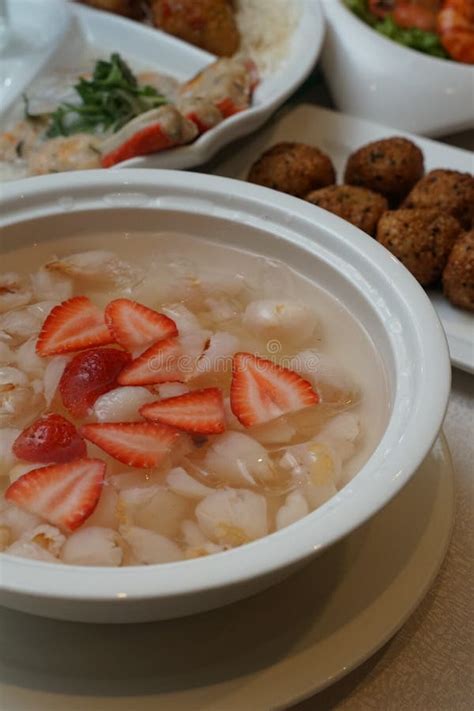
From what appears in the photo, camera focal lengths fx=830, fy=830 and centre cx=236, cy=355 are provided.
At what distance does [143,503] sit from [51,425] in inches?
6.1

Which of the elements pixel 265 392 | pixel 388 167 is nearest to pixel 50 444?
pixel 265 392

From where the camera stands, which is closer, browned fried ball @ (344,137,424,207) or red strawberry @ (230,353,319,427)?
red strawberry @ (230,353,319,427)

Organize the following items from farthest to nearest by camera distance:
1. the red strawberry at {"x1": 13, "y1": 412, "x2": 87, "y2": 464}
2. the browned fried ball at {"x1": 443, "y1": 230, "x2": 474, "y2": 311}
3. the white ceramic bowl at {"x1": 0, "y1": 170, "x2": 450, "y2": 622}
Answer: the browned fried ball at {"x1": 443, "y1": 230, "x2": 474, "y2": 311} → the red strawberry at {"x1": 13, "y1": 412, "x2": 87, "y2": 464} → the white ceramic bowl at {"x1": 0, "y1": 170, "x2": 450, "y2": 622}

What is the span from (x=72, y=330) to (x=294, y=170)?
869 millimetres

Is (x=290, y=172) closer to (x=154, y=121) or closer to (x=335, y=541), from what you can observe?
(x=154, y=121)

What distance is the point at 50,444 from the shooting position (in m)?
1.02

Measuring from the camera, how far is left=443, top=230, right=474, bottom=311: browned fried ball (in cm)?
159

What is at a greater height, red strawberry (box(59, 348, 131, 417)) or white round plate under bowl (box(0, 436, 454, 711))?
red strawberry (box(59, 348, 131, 417))

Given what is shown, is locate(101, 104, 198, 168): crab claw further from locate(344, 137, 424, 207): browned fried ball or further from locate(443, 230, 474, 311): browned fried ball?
locate(443, 230, 474, 311): browned fried ball

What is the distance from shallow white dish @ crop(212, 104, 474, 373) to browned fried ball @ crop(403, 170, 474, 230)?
0.66ft

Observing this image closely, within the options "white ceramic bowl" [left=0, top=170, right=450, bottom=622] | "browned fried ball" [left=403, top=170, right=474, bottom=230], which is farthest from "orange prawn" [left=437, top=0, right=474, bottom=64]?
"white ceramic bowl" [left=0, top=170, right=450, bottom=622]

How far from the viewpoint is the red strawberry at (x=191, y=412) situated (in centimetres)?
106

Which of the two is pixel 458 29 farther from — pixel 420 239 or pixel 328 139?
pixel 420 239

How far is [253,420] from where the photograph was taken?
Answer: 3.54 feet
